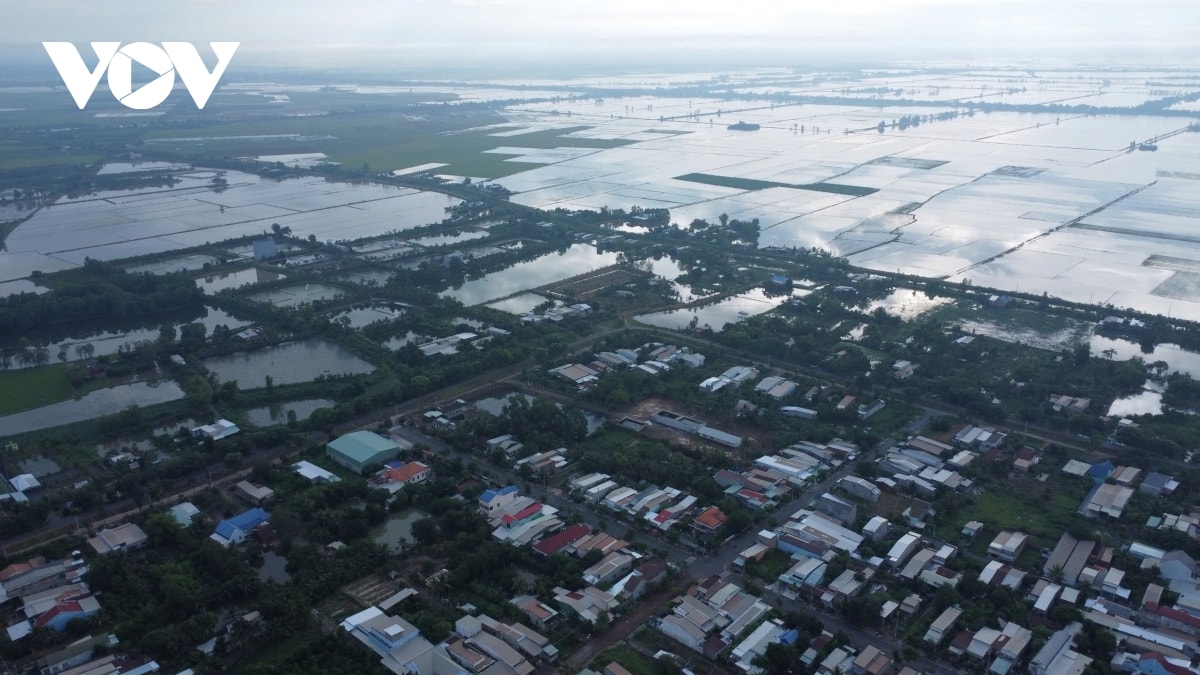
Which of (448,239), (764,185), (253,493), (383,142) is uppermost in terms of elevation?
(383,142)

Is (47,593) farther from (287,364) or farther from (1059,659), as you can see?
(1059,659)

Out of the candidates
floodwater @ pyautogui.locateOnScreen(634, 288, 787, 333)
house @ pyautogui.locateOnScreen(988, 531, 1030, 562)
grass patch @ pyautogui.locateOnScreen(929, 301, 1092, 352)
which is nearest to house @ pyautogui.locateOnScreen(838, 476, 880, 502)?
house @ pyautogui.locateOnScreen(988, 531, 1030, 562)

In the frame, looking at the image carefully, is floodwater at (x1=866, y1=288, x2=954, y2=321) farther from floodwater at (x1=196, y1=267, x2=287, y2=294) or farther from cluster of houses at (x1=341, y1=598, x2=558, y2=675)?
floodwater at (x1=196, y1=267, x2=287, y2=294)

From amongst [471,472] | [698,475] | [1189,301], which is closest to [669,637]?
[698,475]

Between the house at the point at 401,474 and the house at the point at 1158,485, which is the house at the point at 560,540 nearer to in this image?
the house at the point at 401,474

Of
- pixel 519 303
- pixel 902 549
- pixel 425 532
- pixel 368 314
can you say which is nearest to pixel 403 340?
pixel 368 314

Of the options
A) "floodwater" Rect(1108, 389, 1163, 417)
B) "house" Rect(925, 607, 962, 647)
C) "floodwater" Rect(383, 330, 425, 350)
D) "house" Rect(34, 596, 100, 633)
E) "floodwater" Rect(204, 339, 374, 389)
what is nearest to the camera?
"house" Rect(925, 607, 962, 647)
